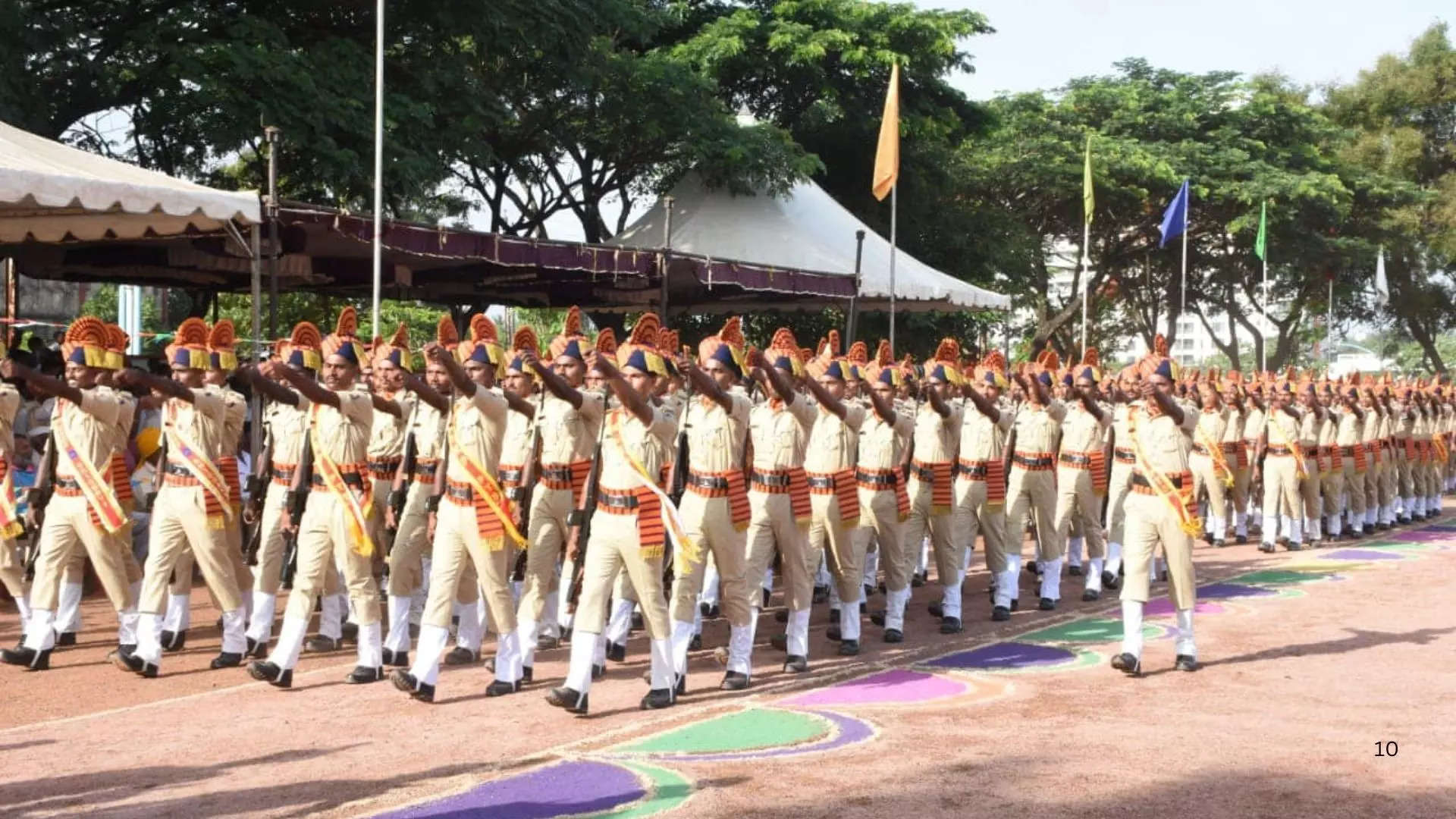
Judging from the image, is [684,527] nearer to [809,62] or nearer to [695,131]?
[695,131]

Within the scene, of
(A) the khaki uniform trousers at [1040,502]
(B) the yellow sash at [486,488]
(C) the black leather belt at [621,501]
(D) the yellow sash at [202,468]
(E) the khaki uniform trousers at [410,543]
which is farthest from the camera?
(A) the khaki uniform trousers at [1040,502]

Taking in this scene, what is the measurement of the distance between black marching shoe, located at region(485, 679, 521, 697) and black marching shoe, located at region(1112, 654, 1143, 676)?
12.6ft

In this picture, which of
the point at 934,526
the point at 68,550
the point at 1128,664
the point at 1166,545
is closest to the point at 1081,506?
the point at 934,526

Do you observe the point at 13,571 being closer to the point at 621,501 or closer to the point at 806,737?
the point at 621,501

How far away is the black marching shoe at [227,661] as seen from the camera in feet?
32.9

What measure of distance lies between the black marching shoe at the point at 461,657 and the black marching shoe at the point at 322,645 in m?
0.95

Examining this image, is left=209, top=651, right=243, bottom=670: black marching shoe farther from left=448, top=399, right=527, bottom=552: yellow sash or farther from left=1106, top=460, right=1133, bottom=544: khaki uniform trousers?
left=1106, top=460, right=1133, bottom=544: khaki uniform trousers

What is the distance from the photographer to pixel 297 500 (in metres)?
9.57

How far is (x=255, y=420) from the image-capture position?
12.3 m

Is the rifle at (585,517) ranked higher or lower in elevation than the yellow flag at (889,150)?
lower

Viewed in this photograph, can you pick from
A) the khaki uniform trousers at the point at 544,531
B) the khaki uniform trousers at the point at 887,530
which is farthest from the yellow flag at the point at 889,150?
the khaki uniform trousers at the point at 544,531

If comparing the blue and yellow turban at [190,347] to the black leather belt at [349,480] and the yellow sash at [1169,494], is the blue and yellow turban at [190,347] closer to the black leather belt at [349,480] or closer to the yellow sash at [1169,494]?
the black leather belt at [349,480]

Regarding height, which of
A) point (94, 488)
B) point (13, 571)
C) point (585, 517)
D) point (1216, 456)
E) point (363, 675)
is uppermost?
point (1216, 456)

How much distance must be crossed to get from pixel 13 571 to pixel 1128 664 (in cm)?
764
